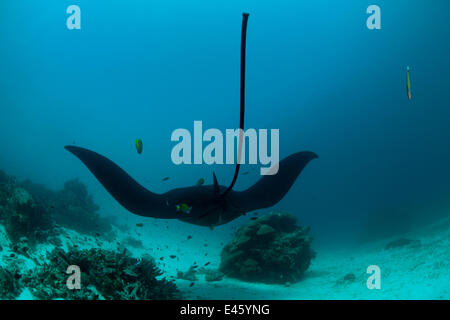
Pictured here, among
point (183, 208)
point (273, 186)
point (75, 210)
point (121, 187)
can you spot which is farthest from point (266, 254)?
point (75, 210)

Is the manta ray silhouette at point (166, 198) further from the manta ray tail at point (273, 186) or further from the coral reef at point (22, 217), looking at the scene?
the coral reef at point (22, 217)

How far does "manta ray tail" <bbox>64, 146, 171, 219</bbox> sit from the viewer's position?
472 centimetres

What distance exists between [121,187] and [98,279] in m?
1.71

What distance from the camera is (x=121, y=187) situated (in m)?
4.88

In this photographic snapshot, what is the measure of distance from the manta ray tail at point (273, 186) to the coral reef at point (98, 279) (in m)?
2.69

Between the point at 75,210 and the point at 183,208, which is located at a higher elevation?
the point at 75,210

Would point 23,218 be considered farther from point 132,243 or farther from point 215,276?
point 132,243

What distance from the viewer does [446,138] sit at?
44156mm

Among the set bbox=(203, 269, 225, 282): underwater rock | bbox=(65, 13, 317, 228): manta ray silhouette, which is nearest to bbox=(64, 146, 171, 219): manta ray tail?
bbox=(65, 13, 317, 228): manta ray silhouette

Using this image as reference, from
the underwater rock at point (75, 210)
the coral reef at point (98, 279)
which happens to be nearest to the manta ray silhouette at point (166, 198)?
the coral reef at point (98, 279)

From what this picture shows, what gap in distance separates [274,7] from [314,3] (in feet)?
19.1

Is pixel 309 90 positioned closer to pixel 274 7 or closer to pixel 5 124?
pixel 274 7

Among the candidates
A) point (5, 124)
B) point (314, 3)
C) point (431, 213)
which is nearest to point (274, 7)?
point (314, 3)

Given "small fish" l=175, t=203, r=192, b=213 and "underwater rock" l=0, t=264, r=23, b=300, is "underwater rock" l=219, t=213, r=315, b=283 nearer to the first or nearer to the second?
"small fish" l=175, t=203, r=192, b=213
